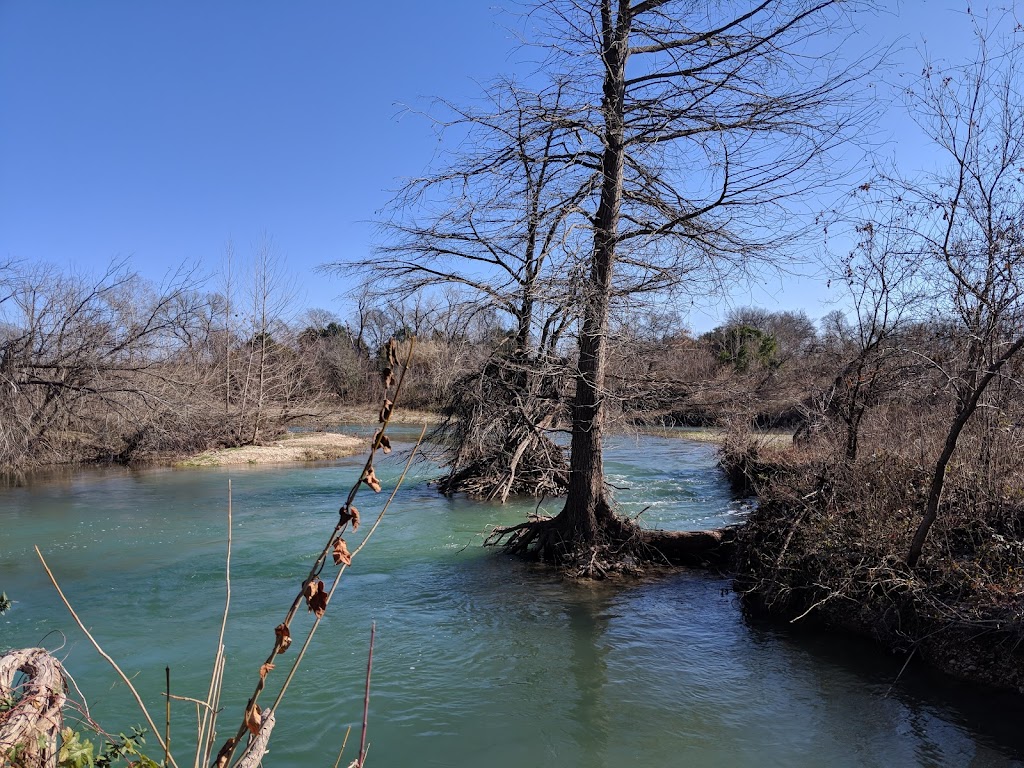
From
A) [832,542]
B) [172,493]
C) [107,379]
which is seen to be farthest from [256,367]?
[832,542]

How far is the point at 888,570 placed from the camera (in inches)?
292

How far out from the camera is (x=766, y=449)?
63.1 feet

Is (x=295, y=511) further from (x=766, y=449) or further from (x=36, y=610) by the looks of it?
(x=766, y=449)

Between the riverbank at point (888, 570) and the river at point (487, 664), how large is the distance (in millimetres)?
302

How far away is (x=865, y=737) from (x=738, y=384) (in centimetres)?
956

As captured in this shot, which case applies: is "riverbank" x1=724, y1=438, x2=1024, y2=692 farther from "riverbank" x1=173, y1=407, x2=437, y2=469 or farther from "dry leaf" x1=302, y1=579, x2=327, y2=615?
→ "riverbank" x1=173, y1=407, x2=437, y2=469

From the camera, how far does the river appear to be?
5.90m

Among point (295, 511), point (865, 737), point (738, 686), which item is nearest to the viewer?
point (865, 737)

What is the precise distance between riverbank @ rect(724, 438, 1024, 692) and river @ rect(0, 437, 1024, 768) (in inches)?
11.9

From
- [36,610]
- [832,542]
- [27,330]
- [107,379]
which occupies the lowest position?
[36,610]

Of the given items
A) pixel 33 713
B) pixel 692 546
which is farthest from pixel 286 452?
pixel 33 713

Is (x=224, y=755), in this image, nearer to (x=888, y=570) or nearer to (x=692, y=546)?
(x=888, y=570)

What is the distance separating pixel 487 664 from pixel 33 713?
5.18m

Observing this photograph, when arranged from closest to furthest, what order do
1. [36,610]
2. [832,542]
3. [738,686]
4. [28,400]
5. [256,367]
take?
1. [738,686]
2. [832,542]
3. [36,610]
4. [28,400]
5. [256,367]
